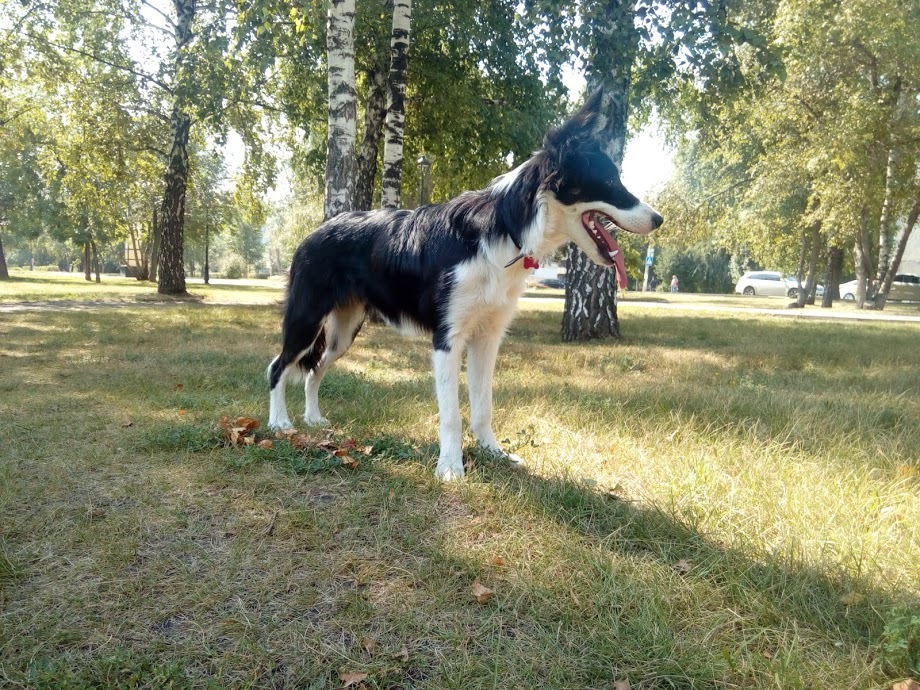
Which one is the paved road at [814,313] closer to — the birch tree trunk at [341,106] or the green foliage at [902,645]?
the birch tree trunk at [341,106]

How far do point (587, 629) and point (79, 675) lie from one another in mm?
1566

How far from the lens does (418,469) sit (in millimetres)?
3408

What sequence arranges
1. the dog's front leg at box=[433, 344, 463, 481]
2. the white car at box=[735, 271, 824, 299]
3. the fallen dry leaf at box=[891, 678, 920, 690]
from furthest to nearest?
the white car at box=[735, 271, 824, 299] → the dog's front leg at box=[433, 344, 463, 481] → the fallen dry leaf at box=[891, 678, 920, 690]

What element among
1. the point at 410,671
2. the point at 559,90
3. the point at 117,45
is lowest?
the point at 410,671

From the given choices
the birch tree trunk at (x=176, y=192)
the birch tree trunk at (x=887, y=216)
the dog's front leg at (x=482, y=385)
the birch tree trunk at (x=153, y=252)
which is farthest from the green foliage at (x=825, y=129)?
the birch tree trunk at (x=153, y=252)

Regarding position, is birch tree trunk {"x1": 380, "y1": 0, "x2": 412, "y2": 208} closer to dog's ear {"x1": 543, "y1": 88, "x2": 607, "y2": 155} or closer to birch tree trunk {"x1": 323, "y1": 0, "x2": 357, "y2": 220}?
birch tree trunk {"x1": 323, "y1": 0, "x2": 357, "y2": 220}

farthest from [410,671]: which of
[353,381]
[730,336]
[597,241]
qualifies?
[730,336]

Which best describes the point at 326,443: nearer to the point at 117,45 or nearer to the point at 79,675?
the point at 79,675

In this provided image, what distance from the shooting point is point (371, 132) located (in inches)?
528

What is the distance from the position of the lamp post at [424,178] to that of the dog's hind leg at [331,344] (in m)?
12.8

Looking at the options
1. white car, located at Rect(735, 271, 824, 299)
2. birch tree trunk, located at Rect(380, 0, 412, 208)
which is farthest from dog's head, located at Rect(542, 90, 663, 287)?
white car, located at Rect(735, 271, 824, 299)

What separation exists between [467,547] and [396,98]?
822 centimetres

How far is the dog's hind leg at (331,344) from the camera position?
452 cm

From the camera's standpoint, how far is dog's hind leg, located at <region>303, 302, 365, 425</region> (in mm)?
4516
